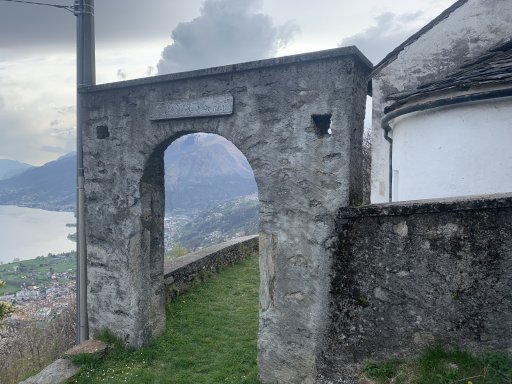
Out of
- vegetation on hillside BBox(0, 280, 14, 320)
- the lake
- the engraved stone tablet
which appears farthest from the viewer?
the lake

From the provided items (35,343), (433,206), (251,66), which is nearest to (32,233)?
(35,343)

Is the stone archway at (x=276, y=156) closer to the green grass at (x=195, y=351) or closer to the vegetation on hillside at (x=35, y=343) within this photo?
the green grass at (x=195, y=351)

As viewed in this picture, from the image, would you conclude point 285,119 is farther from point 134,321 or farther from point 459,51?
point 459,51

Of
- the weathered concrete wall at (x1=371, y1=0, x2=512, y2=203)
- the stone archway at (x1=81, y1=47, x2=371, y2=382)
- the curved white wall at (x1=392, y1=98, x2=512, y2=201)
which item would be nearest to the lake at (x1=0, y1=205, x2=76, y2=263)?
the stone archway at (x1=81, y1=47, x2=371, y2=382)

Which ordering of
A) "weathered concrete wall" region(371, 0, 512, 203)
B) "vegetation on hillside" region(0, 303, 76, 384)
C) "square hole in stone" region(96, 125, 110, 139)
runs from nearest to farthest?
"square hole in stone" region(96, 125, 110, 139) < "weathered concrete wall" region(371, 0, 512, 203) < "vegetation on hillside" region(0, 303, 76, 384)

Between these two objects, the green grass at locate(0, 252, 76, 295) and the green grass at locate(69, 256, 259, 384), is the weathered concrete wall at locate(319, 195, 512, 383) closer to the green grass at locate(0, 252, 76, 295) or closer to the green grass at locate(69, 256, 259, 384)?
the green grass at locate(69, 256, 259, 384)

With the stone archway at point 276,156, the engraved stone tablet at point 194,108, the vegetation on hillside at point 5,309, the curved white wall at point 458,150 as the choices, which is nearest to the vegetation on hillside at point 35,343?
the vegetation on hillside at point 5,309

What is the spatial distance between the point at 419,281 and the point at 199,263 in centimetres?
558

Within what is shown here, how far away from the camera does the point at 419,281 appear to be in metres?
3.86

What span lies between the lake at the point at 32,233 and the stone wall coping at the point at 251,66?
1460 inches

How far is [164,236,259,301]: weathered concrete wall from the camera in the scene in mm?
7602

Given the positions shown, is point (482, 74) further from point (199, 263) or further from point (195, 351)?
point (199, 263)

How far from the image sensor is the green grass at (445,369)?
3.44 m

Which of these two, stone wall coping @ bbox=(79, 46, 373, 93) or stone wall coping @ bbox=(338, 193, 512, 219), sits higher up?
stone wall coping @ bbox=(79, 46, 373, 93)
